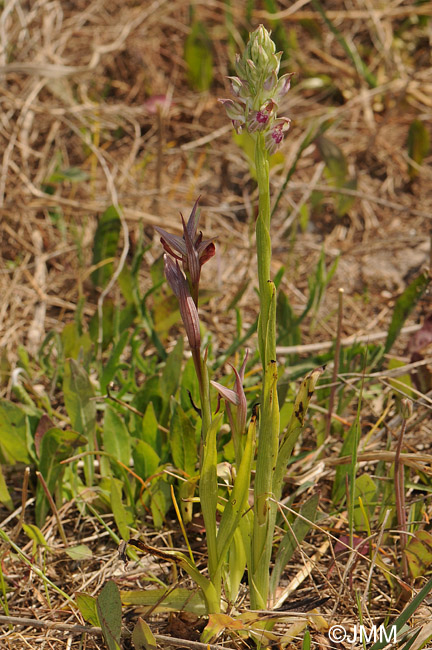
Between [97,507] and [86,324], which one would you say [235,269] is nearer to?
[86,324]

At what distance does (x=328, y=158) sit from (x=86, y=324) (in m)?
1.10

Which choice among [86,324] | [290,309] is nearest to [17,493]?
[86,324]

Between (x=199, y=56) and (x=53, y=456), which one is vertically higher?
(x=199, y=56)

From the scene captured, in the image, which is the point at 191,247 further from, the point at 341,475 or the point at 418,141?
the point at 418,141

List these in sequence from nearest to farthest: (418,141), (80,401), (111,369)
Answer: (80,401) < (111,369) < (418,141)

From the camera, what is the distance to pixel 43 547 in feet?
4.55

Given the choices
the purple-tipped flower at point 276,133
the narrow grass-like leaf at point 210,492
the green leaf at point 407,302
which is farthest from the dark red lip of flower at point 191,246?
the green leaf at point 407,302

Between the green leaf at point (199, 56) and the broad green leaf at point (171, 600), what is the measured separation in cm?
243

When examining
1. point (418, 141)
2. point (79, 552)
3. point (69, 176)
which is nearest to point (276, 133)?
point (79, 552)

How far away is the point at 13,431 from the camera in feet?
4.84

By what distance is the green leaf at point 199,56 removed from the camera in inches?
117

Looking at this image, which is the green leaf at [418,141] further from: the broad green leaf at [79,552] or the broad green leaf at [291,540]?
the broad green leaf at [79,552]

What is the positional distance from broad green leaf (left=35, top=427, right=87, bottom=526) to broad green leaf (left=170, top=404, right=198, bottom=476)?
0.62ft

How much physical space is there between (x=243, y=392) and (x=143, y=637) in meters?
0.41
